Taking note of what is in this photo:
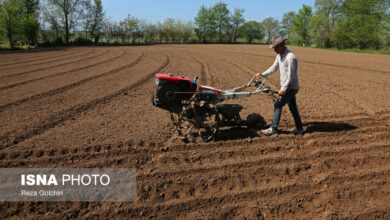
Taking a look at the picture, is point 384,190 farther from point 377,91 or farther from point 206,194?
point 377,91

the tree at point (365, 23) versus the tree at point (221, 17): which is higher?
the tree at point (221, 17)

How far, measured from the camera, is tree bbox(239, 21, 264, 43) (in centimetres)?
9031

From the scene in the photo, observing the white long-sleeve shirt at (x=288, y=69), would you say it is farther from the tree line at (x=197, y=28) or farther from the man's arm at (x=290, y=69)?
the tree line at (x=197, y=28)

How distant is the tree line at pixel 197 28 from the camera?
39094mm

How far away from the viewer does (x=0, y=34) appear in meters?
34.4

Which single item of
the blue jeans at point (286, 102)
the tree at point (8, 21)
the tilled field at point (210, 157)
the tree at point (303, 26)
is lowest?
the tilled field at point (210, 157)

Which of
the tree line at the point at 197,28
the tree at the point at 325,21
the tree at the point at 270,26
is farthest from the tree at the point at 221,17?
the tree at the point at 325,21

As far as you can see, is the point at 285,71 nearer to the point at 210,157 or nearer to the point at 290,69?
the point at 290,69

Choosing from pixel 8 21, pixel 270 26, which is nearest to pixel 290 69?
pixel 8 21

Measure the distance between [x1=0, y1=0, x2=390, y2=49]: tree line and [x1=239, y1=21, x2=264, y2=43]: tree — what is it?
40 centimetres

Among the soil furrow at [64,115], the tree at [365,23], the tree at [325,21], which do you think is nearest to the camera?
the soil furrow at [64,115]

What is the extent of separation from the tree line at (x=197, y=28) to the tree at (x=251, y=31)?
1.32 ft

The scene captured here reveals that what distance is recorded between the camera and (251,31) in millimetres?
92062

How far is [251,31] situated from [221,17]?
14.5 meters
